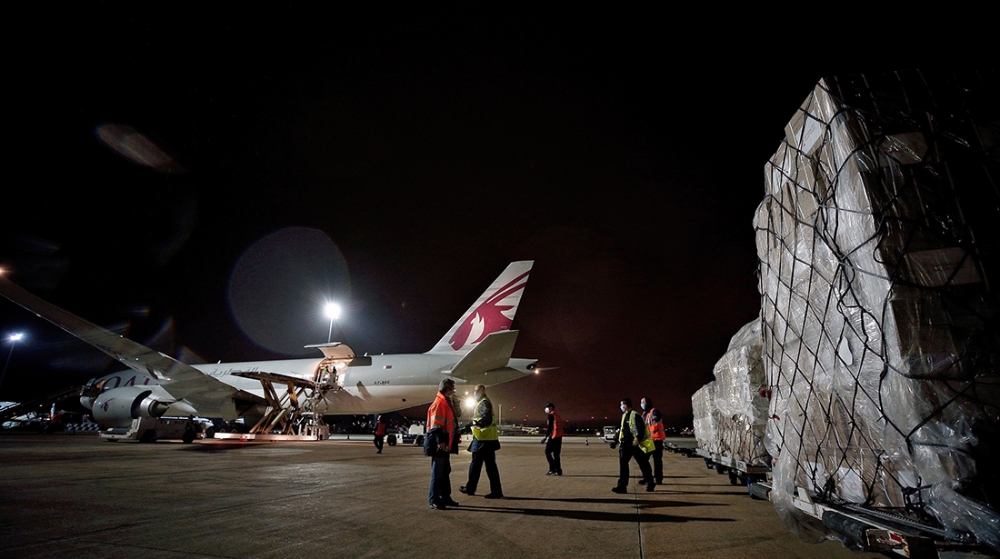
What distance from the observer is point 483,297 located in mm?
23375

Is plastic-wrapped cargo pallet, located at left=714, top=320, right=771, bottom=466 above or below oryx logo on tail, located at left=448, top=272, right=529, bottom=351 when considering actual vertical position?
below

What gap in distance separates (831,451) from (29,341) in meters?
73.0

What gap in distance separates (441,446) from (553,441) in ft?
17.3

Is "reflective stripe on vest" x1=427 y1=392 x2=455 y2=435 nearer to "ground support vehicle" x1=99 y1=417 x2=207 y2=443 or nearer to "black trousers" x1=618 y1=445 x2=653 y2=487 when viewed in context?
"black trousers" x1=618 y1=445 x2=653 y2=487

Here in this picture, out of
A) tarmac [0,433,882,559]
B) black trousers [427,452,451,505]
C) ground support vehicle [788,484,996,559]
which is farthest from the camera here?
black trousers [427,452,451,505]

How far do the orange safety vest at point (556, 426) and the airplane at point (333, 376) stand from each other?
18.1ft

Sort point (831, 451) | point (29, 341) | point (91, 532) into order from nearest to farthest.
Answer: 1. point (831, 451)
2. point (91, 532)
3. point (29, 341)

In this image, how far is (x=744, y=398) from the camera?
266 inches

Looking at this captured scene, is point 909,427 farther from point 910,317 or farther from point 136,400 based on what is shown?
point 136,400

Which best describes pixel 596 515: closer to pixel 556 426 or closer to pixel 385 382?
pixel 556 426

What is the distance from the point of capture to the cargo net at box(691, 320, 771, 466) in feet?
21.5

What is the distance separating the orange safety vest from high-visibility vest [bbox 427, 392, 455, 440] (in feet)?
15.6

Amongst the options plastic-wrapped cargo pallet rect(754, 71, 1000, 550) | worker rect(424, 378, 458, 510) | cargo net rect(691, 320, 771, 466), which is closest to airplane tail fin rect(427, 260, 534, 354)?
cargo net rect(691, 320, 771, 466)

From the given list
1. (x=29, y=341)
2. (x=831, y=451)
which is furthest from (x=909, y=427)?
(x=29, y=341)
